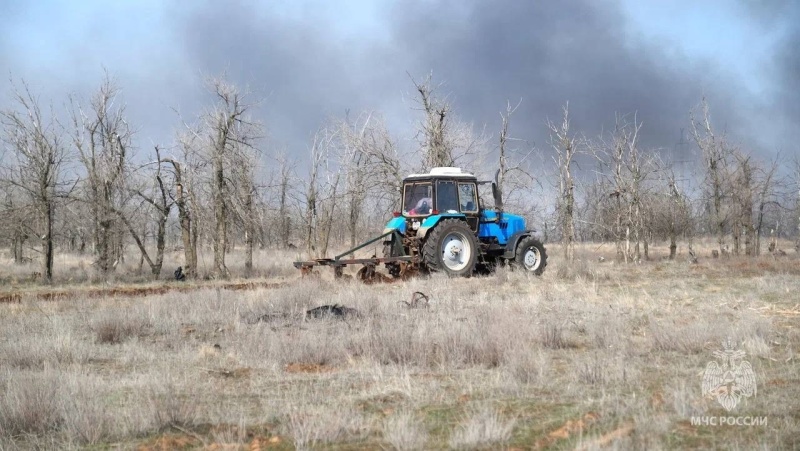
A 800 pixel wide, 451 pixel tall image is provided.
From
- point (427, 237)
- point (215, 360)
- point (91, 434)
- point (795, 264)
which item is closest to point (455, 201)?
point (427, 237)

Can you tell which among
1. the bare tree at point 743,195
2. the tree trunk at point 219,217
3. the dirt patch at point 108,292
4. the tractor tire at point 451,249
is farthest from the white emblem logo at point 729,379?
the bare tree at point 743,195

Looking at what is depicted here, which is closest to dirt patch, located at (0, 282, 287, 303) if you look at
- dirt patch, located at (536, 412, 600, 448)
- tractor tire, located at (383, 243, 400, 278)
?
tractor tire, located at (383, 243, 400, 278)

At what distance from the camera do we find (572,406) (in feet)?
17.0

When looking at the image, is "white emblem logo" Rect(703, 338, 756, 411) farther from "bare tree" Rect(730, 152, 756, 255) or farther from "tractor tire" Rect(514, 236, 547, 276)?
"bare tree" Rect(730, 152, 756, 255)

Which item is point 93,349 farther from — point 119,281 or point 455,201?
point 119,281

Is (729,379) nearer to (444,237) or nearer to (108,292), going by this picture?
(444,237)

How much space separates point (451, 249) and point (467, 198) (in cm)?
153

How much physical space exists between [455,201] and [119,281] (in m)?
10.4

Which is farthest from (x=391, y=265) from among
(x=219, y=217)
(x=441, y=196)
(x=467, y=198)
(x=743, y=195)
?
(x=743, y=195)

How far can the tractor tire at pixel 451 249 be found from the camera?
15.6m

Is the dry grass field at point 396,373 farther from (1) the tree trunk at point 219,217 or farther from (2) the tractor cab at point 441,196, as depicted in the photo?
(1) the tree trunk at point 219,217

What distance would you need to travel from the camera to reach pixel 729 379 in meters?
5.70

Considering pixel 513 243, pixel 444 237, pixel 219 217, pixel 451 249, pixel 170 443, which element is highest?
pixel 219 217

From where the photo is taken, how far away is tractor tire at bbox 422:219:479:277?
1563 centimetres
